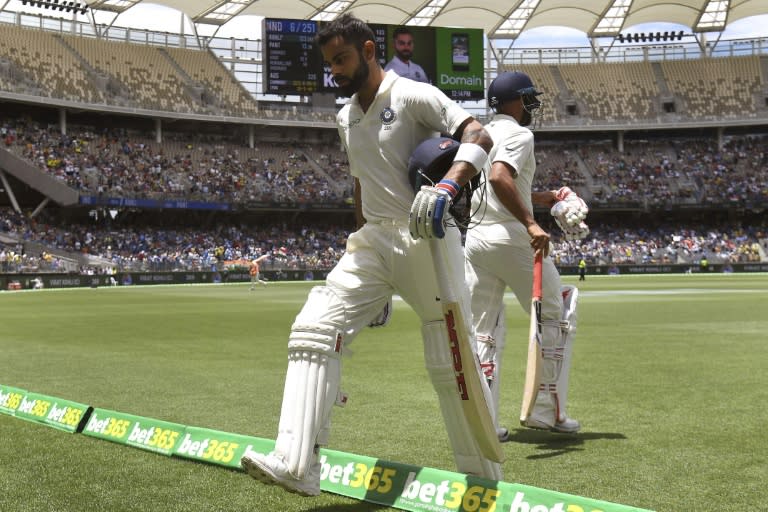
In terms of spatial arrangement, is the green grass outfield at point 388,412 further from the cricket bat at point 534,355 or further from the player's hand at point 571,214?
the player's hand at point 571,214

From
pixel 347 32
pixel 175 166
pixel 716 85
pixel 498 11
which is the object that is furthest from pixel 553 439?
pixel 716 85

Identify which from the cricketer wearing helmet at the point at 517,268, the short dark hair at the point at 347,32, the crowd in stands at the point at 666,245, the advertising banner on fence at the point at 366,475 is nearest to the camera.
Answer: the advertising banner on fence at the point at 366,475

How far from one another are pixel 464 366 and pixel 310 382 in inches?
30.3

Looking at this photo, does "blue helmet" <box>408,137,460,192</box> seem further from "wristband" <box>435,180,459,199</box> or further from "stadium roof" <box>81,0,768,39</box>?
"stadium roof" <box>81,0,768,39</box>

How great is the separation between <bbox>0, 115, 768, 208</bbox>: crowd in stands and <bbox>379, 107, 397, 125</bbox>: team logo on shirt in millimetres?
51095

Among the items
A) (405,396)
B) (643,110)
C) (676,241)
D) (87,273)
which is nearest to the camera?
(405,396)

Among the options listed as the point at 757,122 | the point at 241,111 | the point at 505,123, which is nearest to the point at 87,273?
the point at 241,111

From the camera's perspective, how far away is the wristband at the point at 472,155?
408cm

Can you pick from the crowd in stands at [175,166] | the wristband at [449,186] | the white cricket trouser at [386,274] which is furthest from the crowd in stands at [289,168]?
the wristband at [449,186]

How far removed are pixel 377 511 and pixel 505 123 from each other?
3.16 metres

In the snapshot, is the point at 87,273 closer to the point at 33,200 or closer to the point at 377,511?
the point at 33,200

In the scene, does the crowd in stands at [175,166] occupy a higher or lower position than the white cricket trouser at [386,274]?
lower

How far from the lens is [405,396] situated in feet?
26.5

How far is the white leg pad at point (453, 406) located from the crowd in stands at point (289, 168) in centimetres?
5133
